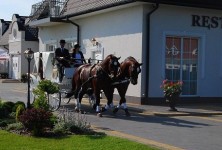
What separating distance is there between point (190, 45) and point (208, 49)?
2.92 feet

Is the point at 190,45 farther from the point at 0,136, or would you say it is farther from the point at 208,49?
the point at 0,136

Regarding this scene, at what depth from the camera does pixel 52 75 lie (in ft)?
57.1

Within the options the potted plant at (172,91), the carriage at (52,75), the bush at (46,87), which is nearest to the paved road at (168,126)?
the potted plant at (172,91)

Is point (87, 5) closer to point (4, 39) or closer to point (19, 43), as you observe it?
point (19, 43)

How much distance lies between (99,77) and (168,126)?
296 centimetres

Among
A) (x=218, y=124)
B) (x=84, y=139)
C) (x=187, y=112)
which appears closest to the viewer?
(x=84, y=139)

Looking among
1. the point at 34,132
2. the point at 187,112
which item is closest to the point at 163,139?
the point at 34,132

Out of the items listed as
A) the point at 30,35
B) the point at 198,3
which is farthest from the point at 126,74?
the point at 30,35

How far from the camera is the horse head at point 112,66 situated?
14.7m

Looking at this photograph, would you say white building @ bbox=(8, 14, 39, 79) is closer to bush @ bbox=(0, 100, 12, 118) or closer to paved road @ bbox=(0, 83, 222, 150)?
paved road @ bbox=(0, 83, 222, 150)

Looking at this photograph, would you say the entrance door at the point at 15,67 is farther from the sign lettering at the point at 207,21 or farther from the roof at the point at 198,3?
the roof at the point at 198,3

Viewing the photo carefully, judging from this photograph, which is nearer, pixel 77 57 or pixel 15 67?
pixel 77 57

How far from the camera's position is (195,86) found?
20.8 meters

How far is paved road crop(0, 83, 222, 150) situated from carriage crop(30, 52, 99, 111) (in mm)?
1138
